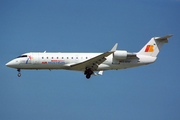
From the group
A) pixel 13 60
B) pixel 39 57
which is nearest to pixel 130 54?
pixel 39 57

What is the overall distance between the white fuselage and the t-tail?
1.97 meters

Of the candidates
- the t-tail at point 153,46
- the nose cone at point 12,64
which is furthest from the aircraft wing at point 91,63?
the nose cone at point 12,64

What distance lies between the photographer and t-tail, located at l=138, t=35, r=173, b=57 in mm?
32500

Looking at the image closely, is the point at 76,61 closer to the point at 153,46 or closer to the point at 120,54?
the point at 120,54

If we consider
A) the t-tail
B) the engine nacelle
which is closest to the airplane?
the engine nacelle

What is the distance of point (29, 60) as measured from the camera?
3045cm

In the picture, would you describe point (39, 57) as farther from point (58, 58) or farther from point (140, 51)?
point (140, 51)

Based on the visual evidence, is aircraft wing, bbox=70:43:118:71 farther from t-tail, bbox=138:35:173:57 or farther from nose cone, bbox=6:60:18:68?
nose cone, bbox=6:60:18:68

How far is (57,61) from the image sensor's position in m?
30.4

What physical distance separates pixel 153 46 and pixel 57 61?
11.8 meters

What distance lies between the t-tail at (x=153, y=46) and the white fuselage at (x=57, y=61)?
6.47 feet

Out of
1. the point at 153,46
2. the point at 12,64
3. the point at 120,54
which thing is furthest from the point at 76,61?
the point at 153,46

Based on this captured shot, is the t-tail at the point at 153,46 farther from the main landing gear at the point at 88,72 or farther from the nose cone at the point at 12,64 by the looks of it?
the nose cone at the point at 12,64

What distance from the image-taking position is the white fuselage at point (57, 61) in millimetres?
30391
